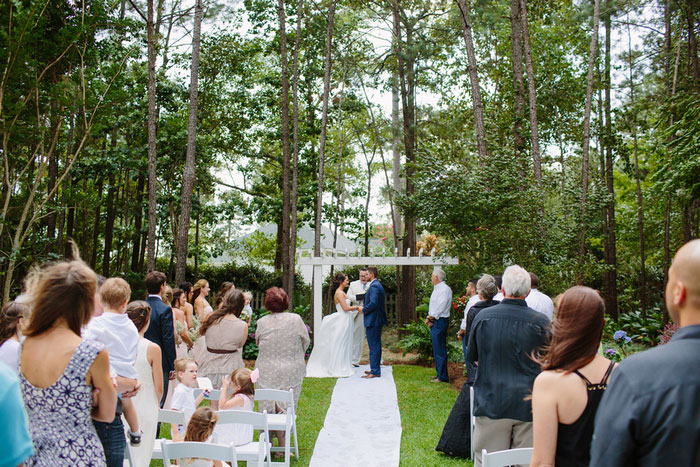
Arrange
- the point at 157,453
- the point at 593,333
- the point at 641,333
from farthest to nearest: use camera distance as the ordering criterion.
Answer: the point at 641,333
the point at 157,453
the point at 593,333

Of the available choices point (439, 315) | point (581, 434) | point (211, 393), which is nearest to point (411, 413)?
point (439, 315)

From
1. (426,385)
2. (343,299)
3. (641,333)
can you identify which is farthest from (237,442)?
(641,333)

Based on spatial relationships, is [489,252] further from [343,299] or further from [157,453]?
[157,453]

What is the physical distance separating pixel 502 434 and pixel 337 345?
7.09 metres

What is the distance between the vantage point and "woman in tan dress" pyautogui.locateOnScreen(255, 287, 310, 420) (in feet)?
20.3

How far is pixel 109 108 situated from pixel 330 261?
5046 millimetres

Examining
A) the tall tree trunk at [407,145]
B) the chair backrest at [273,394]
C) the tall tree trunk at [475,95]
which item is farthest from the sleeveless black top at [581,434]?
the tall tree trunk at [407,145]

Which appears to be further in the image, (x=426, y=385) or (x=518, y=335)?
(x=426, y=385)

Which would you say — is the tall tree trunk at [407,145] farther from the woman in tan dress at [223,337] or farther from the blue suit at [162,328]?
the blue suit at [162,328]

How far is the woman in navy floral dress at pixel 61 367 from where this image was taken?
97.9 inches

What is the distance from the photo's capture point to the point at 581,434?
241 centimetres

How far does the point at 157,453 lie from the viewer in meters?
4.65

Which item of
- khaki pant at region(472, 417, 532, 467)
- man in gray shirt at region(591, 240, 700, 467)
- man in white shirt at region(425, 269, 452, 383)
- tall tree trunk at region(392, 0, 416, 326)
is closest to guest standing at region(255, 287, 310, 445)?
khaki pant at region(472, 417, 532, 467)

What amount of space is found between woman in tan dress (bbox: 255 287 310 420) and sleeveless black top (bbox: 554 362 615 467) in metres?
4.05
